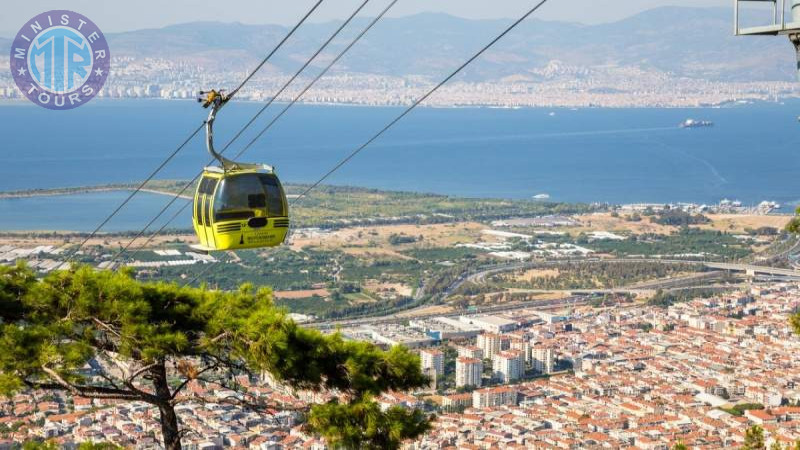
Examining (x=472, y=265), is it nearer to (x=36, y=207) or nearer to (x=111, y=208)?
(x=111, y=208)

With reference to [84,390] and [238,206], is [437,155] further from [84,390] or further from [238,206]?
[84,390]

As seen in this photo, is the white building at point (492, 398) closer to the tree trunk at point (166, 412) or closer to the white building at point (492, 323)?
the white building at point (492, 323)

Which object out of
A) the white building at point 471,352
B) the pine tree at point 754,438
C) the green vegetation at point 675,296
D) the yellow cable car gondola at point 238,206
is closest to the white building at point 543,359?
the white building at point 471,352

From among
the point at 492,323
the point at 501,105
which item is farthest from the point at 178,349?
the point at 501,105

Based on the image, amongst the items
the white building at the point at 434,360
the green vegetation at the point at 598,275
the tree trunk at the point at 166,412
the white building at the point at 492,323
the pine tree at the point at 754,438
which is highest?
the tree trunk at the point at 166,412

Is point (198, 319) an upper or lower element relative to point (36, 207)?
upper

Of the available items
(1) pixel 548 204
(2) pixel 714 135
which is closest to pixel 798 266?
(1) pixel 548 204
